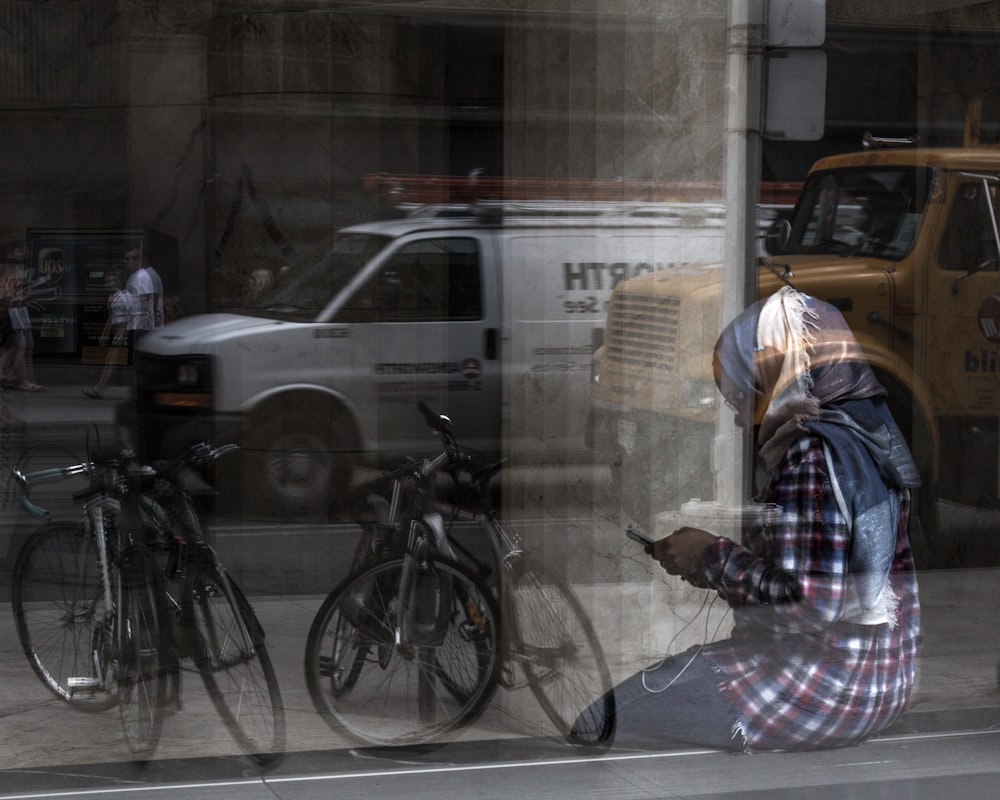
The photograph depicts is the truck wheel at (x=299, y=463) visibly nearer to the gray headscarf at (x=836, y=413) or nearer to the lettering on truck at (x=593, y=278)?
the lettering on truck at (x=593, y=278)

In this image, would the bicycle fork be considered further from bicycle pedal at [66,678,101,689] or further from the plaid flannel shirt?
the plaid flannel shirt

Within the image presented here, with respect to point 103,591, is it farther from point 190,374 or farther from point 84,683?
point 190,374

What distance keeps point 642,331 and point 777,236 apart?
2137 millimetres

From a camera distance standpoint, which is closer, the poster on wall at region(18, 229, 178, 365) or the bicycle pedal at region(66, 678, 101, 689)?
the bicycle pedal at region(66, 678, 101, 689)

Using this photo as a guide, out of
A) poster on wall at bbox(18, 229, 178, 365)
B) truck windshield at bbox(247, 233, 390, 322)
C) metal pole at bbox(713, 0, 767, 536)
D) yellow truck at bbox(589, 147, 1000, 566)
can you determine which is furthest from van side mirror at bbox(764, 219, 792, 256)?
poster on wall at bbox(18, 229, 178, 365)

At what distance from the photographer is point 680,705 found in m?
3.50

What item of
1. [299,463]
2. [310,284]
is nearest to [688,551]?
[299,463]

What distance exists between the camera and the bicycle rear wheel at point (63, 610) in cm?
434

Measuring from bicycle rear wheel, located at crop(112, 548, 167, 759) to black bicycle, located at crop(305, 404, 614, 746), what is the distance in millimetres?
482

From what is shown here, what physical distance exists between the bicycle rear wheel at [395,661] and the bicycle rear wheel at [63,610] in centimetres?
69

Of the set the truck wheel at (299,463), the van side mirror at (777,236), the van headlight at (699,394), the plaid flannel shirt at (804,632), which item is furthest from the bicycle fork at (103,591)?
the van side mirror at (777,236)

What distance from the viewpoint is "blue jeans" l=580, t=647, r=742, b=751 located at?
3426 millimetres

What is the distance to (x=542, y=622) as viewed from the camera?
4.42m

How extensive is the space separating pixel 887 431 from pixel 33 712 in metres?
3.01
